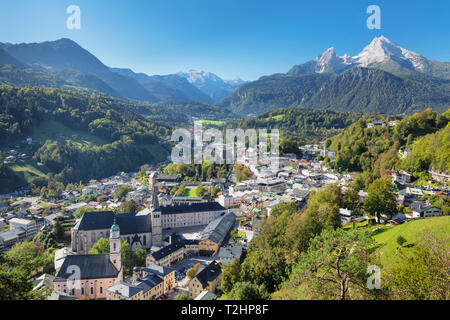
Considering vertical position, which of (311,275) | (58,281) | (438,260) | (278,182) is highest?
(438,260)

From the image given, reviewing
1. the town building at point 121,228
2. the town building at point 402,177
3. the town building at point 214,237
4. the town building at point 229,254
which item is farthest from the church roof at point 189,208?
the town building at point 402,177

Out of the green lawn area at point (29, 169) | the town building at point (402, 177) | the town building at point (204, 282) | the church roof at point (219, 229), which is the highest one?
the town building at point (402, 177)

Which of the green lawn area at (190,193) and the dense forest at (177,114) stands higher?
the dense forest at (177,114)

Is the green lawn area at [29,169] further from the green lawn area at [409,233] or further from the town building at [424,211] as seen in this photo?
the town building at [424,211]

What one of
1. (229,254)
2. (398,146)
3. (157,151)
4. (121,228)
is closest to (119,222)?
(121,228)

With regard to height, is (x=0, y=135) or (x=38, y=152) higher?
(x=0, y=135)
